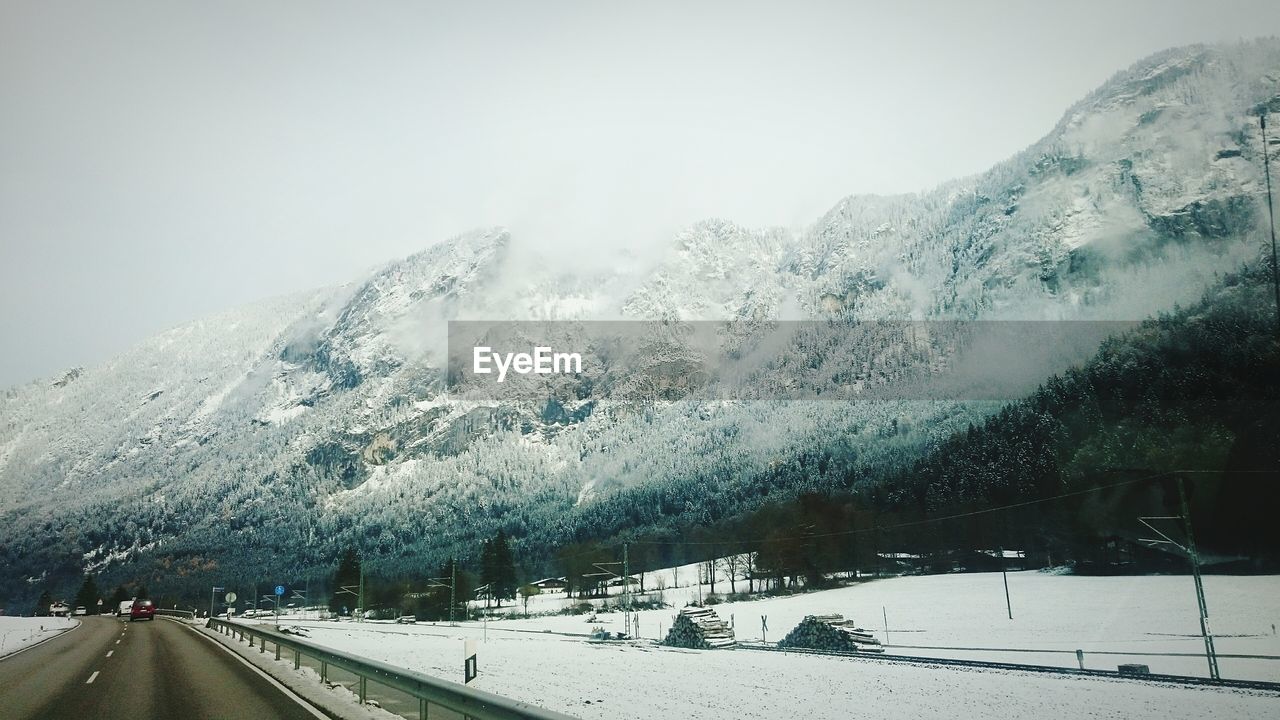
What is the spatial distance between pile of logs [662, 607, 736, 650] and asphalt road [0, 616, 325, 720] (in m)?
29.2

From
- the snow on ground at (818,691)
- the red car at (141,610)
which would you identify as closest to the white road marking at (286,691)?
the snow on ground at (818,691)

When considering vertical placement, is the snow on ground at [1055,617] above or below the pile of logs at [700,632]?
below

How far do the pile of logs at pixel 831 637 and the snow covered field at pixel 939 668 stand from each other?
2.77m

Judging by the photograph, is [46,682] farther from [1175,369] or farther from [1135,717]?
[1175,369]

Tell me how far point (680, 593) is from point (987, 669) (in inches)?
3763

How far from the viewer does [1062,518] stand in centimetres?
8531

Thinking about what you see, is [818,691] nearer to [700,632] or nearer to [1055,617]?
[700,632]

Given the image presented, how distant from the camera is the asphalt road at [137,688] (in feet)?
44.1

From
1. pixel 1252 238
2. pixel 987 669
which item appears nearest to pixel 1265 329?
pixel 987 669

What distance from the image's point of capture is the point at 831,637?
42000mm

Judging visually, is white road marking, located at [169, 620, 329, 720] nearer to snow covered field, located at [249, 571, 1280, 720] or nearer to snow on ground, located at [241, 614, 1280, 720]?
snow on ground, located at [241, 614, 1280, 720]

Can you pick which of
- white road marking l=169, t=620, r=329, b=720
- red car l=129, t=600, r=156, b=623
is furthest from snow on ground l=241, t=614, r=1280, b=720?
red car l=129, t=600, r=156, b=623

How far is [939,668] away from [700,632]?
2016 centimetres

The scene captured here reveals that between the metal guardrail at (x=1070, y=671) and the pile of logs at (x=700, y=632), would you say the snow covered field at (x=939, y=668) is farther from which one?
the pile of logs at (x=700, y=632)
